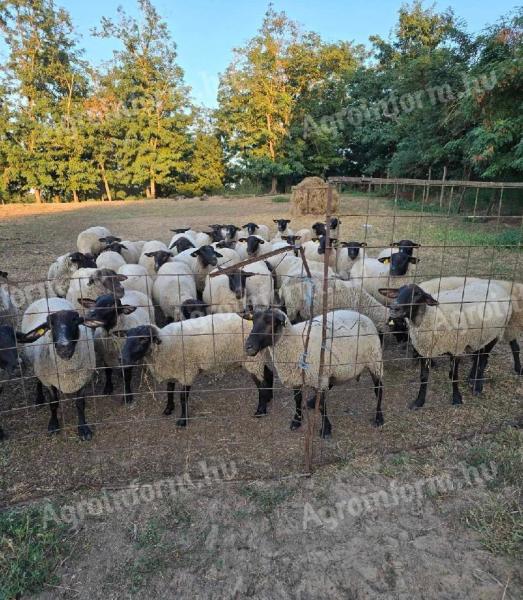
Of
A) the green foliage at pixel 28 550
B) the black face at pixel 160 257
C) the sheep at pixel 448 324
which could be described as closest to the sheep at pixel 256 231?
the black face at pixel 160 257

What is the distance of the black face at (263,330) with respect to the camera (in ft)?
14.2

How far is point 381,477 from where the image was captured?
3773 millimetres

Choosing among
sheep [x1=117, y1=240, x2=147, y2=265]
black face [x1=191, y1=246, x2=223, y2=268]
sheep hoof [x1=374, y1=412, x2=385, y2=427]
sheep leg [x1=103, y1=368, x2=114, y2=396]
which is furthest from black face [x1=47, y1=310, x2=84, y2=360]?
sheep [x1=117, y1=240, x2=147, y2=265]

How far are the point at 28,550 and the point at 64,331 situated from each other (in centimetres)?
194

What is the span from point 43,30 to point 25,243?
91.8 feet

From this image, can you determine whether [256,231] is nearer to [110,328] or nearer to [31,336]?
[110,328]

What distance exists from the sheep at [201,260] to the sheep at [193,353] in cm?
273

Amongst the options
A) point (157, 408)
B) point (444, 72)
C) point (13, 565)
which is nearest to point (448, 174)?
point (444, 72)

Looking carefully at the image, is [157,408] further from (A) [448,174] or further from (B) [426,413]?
(A) [448,174]

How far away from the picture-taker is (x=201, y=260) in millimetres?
7871

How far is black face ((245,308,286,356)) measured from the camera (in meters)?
4.32

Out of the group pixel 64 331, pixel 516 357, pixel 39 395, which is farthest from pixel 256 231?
pixel 64 331

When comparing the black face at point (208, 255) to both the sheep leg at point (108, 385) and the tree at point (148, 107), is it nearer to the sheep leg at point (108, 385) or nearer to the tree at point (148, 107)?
the sheep leg at point (108, 385)

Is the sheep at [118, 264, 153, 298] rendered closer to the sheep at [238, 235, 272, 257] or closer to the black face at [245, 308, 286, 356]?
the sheep at [238, 235, 272, 257]
